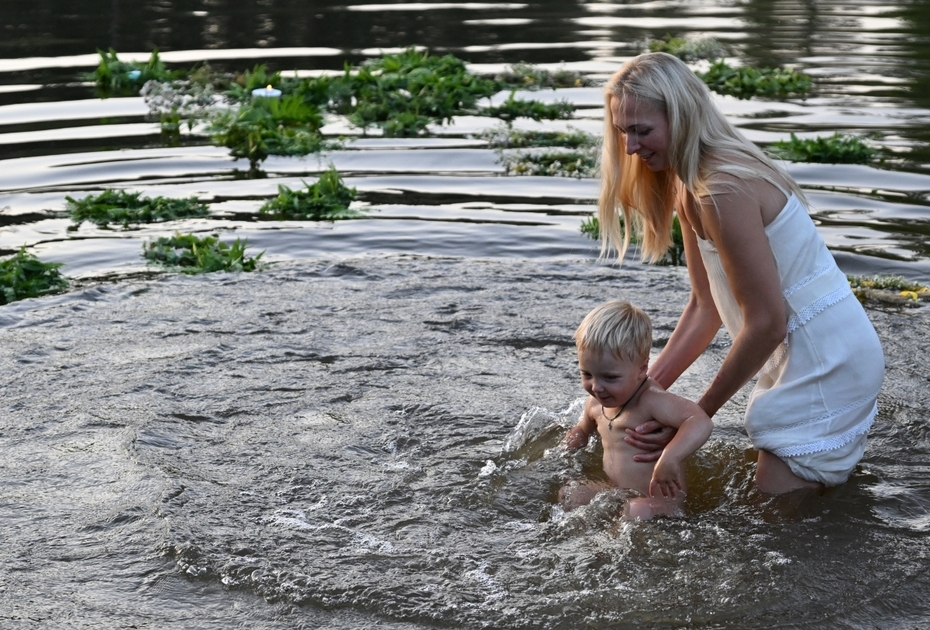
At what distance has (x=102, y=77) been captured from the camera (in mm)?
15219

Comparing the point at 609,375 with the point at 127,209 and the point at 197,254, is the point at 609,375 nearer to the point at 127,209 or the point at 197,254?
the point at 197,254

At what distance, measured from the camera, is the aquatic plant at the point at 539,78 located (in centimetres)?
1513

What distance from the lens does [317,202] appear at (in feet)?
32.8

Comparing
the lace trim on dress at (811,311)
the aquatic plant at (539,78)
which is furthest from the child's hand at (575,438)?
the aquatic plant at (539,78)

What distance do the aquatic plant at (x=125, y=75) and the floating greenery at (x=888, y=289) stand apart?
1041 centimetres

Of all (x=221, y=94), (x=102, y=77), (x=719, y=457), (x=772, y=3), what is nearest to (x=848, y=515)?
(x=719, y=457)

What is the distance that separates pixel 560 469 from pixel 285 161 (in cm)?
725

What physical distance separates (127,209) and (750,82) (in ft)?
28.6

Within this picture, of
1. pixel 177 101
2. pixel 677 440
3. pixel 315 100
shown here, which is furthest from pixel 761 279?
pixel 177 101

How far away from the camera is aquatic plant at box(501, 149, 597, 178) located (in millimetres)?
11195

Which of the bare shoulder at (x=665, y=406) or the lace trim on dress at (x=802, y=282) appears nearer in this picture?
the lace trim on dress at (x=802, y=282)

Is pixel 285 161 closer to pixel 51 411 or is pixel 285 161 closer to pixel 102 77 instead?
pixel 102 77

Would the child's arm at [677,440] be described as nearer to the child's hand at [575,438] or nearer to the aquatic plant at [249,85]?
the child's hand at [575,438]

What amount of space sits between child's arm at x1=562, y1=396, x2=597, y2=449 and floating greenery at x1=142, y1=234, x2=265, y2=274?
12.6 ft
